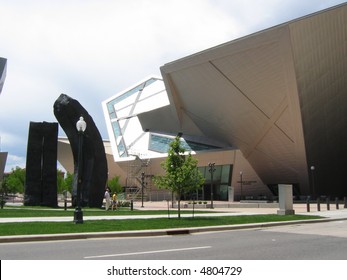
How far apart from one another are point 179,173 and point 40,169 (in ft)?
54.2

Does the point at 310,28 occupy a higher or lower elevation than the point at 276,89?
higher

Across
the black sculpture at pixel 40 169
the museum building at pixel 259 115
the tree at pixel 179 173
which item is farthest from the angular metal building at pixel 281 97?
the black sculpture at pixel 40 169

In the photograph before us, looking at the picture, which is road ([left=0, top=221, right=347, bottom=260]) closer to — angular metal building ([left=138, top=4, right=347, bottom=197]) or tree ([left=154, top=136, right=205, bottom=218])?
tree ([left=154, top=136, right=205, bottom=218])

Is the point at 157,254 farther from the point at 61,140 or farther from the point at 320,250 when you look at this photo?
the point at 61,140

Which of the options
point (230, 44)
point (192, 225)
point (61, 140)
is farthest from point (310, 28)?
point (61, 140)

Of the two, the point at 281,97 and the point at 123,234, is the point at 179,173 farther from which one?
the point at 281,97

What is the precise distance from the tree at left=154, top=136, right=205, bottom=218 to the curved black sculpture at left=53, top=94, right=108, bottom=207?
1232 cm

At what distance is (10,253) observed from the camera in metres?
9.76

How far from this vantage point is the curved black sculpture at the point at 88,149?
103 ft

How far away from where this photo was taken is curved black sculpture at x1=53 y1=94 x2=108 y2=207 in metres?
31.4

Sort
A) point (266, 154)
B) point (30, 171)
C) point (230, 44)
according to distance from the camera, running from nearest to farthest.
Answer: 1. point (30, 171)
2. point (230, 44)
3. point (266, 154)

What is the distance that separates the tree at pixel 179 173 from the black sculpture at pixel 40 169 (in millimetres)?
14653

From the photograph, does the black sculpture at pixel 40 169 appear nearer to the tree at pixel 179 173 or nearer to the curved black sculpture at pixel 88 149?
the curved black sculpture at pixel 88 149

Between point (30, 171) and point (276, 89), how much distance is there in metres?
25.2
